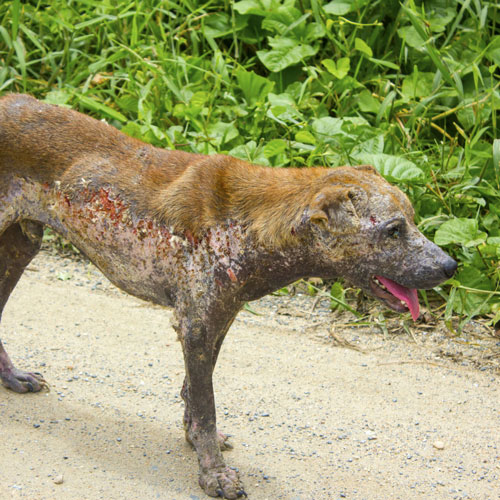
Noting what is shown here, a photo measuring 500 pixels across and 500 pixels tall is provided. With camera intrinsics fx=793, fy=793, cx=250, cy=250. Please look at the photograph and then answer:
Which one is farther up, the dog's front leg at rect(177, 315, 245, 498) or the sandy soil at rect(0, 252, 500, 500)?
the dog's front leg at rect(177, 315, 245, 498)

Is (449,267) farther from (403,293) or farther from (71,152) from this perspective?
(71,152)

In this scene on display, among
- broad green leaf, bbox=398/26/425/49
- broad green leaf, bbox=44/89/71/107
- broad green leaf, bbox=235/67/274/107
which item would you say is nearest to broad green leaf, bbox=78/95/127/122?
broad green leaf, bbox=44/89/71/107

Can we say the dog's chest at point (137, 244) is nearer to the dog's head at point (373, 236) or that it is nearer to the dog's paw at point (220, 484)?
the dog's head at point (373, 236)

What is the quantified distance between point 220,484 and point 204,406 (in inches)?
11.8

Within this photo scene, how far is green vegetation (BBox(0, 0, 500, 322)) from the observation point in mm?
4773

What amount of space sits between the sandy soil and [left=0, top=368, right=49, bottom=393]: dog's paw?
51mm

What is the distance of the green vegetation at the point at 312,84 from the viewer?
4773 millimetres

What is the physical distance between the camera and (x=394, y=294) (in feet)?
9.02

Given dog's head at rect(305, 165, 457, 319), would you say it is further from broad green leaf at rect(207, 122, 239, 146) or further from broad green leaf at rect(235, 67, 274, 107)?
broad green leaf at rect(235, 67, 274, 107)

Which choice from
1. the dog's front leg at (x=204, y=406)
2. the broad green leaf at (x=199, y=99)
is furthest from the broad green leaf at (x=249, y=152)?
the dog's front leg at (x=204, y=406)

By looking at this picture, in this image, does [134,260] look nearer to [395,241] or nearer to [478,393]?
[395,241]

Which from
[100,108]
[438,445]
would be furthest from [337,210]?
[100,108]

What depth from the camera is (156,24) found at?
617 cm

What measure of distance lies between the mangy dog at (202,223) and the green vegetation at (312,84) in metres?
1.82
